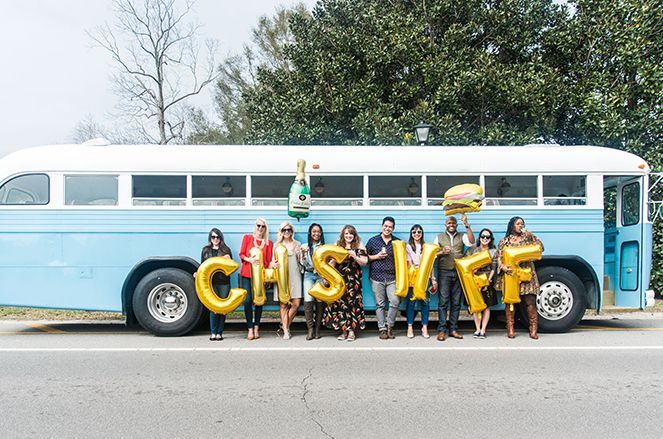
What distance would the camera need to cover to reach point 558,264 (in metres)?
8.51

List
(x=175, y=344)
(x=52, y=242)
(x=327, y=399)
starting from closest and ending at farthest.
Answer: (x=327, y=399) < (x=175, y=344) < (x=52, y=242)

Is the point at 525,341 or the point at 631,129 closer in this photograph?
the point at 525,341

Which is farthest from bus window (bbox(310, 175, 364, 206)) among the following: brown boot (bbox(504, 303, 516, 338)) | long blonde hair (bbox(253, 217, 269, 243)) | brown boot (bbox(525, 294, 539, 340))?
brown boot (bbox(525, 294, 539, 340))

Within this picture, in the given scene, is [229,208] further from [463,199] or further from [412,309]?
[463,199]

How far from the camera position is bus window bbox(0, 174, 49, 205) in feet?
26.6

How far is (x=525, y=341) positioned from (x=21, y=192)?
7725mm

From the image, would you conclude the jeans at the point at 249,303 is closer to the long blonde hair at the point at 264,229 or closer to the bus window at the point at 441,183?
the long blonde hair at the point at 264,229

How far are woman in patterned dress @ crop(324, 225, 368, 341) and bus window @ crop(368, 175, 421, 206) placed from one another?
77 centimetres

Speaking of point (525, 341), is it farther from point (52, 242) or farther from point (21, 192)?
point (21, 192)

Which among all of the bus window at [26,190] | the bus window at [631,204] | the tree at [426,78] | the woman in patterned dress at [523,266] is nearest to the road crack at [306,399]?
the woman in patterned dress at [523,266]

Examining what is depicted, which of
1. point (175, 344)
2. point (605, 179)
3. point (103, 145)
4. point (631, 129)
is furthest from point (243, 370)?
point (631, 129)

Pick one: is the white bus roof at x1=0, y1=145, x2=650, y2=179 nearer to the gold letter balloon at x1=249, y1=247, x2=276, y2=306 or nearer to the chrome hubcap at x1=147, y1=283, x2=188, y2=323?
the gold letter balloon at x1=249, y1=247, x2=276, y2=306

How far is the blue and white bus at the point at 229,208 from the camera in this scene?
26.6 ft

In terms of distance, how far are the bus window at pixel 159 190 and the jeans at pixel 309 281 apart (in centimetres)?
218
